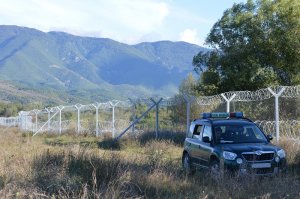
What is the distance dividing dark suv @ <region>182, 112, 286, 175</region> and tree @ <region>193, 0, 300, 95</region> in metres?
15.3

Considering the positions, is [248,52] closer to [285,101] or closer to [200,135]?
[285,101]

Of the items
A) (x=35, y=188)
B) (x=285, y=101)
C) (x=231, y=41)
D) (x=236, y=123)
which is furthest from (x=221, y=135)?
(x=231, y=41)

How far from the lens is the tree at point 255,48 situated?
28.5 m

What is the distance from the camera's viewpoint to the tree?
28531 mm

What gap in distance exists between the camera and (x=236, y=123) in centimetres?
1319

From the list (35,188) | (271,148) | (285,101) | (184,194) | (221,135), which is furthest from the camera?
(285,101)

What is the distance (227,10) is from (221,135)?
69.5ft

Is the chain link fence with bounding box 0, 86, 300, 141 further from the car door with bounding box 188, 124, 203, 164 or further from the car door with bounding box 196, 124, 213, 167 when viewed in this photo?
the car door with bounding box 196, 124, 213, 167

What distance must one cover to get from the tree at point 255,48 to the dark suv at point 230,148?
15337 millimetres

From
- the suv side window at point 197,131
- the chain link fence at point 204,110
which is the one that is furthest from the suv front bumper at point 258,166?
the chain link fence at point 204,110

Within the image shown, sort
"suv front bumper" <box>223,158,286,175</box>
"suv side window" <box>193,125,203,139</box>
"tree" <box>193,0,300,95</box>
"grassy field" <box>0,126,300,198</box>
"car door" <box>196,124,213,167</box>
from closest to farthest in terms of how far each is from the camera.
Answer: "grassy field" <box>0,126,300,198</box>, "suv front bumper" <box>223,158,286,175</box>, "car door" <box>196,124,213,167</box>, "suv side window" <box>193,125,203,139</box>, "tree" <box>193,0,300,95</box>

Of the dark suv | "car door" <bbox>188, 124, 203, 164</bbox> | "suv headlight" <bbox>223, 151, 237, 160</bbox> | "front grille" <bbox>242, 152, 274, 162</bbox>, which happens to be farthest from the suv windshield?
"front grille" <bbox>242, 152, 274, 162</bbox>

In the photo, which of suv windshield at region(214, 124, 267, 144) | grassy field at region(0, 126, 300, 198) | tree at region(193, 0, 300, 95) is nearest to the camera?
grassy field at region(0, 126, 300, 198)

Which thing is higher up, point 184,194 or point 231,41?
point 231,41
